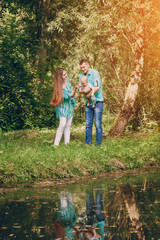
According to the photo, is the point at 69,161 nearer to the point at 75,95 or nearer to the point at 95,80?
the point at 75,95

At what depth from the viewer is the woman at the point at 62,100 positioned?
10914mm

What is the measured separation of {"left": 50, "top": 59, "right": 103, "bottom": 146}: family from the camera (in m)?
10.9

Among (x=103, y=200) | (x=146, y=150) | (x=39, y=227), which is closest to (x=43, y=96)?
(x=146, y=150)

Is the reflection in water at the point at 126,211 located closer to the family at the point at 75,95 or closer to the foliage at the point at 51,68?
the family at the point at 75,95

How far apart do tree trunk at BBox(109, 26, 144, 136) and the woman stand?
213 inches

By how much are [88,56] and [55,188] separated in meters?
15.2

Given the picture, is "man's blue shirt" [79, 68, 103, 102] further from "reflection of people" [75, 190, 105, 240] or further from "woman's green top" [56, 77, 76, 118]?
"reflection of people" [75, 190, 105, 240]

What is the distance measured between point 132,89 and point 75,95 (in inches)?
235

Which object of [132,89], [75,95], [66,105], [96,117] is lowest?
[96,117]

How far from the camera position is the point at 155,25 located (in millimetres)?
15219

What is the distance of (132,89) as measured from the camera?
1639 centimetres

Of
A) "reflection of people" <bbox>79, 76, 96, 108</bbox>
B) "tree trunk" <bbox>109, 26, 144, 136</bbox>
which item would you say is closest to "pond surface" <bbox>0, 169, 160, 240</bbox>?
"reflection of people" <bbox>79, 76, 96, 108</bbox>

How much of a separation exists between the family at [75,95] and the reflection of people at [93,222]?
5.02m

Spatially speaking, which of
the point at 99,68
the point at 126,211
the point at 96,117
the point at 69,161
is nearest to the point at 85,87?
the point at 96,117
